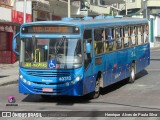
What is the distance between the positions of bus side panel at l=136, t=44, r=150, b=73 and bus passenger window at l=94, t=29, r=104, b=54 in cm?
536

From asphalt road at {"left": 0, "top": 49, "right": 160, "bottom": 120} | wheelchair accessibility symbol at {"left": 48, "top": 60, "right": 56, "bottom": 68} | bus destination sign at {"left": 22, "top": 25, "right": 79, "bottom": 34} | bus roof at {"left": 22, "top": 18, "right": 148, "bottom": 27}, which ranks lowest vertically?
asphalt road at {"left": 0, "top": 49, "right": 160, "bottom": 120}

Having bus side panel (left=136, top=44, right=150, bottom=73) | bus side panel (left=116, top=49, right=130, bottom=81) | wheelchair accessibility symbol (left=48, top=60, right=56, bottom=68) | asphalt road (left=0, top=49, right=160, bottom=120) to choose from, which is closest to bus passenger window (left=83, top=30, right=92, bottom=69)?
wheelchair accessibility symbol (left=48, top=60, right=56, bottom=68)

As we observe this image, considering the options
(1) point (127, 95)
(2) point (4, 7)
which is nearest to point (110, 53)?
(1) point (127, 95)

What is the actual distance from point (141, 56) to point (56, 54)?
8.50m

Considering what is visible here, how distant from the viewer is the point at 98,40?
15070 mm

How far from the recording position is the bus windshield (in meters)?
13.5

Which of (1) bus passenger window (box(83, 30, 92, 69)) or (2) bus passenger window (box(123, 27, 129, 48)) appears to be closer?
(1) bus passenger window (box(83, 30, 92, 69))

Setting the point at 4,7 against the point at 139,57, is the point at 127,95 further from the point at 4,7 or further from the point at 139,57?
the point at 4,7

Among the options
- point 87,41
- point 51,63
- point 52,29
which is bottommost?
point 51,63

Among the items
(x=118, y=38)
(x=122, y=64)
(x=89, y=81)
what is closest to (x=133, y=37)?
(x=122, y=64)

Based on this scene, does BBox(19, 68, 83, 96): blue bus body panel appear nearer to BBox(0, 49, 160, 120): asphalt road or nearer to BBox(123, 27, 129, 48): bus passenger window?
BBox(0, 49, 160, 120): asphalt road

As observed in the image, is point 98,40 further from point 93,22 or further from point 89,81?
point 89,81

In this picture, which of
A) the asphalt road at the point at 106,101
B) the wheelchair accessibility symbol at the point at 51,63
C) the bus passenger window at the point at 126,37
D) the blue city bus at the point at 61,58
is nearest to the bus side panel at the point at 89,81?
the blue city bus at the point at 61,58

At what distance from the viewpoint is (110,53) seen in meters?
16.3
